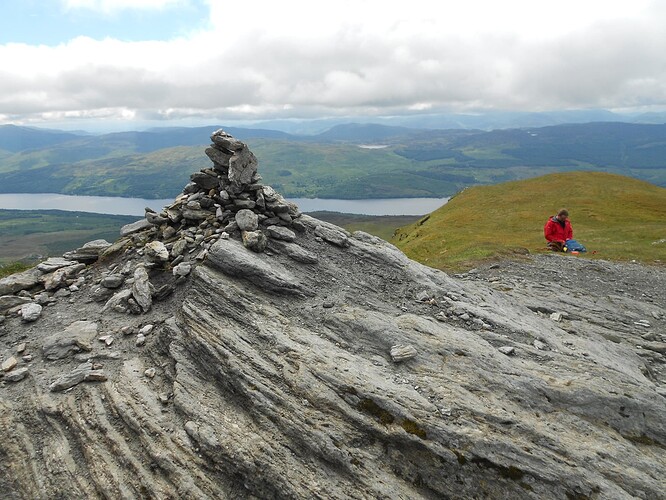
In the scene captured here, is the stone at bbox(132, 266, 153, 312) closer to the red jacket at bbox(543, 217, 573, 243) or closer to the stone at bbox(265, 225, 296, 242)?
the stone at bbox(265, 225, 296, 242)

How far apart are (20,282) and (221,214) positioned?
11550 mm

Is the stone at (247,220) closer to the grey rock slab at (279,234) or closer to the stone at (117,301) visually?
the grey rock slab at (279,234)

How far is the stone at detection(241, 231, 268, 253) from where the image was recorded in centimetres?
2206

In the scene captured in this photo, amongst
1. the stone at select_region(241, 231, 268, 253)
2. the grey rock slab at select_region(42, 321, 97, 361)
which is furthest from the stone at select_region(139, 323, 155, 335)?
the stone at select_region(241, 231, 268, 253)

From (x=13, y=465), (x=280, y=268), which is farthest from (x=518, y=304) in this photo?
(x=13, y=465)

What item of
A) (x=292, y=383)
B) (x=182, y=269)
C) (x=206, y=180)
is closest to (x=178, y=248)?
(x=182, y=269)

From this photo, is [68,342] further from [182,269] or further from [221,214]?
[221,214]

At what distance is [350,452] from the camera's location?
1463 cm

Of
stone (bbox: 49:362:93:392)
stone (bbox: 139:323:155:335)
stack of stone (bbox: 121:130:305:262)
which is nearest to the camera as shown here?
stone (bbox: 49:362:93:392)

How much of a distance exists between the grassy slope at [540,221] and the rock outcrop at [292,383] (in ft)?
67.2

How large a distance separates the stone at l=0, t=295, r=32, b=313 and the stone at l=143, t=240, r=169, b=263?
648 centimetres

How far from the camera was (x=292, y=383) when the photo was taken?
16078 mm

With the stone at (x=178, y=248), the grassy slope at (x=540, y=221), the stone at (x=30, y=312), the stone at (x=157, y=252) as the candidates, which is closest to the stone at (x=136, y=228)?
the stone at (x=157, y=252)

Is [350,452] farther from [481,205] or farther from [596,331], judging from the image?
[481,205]
